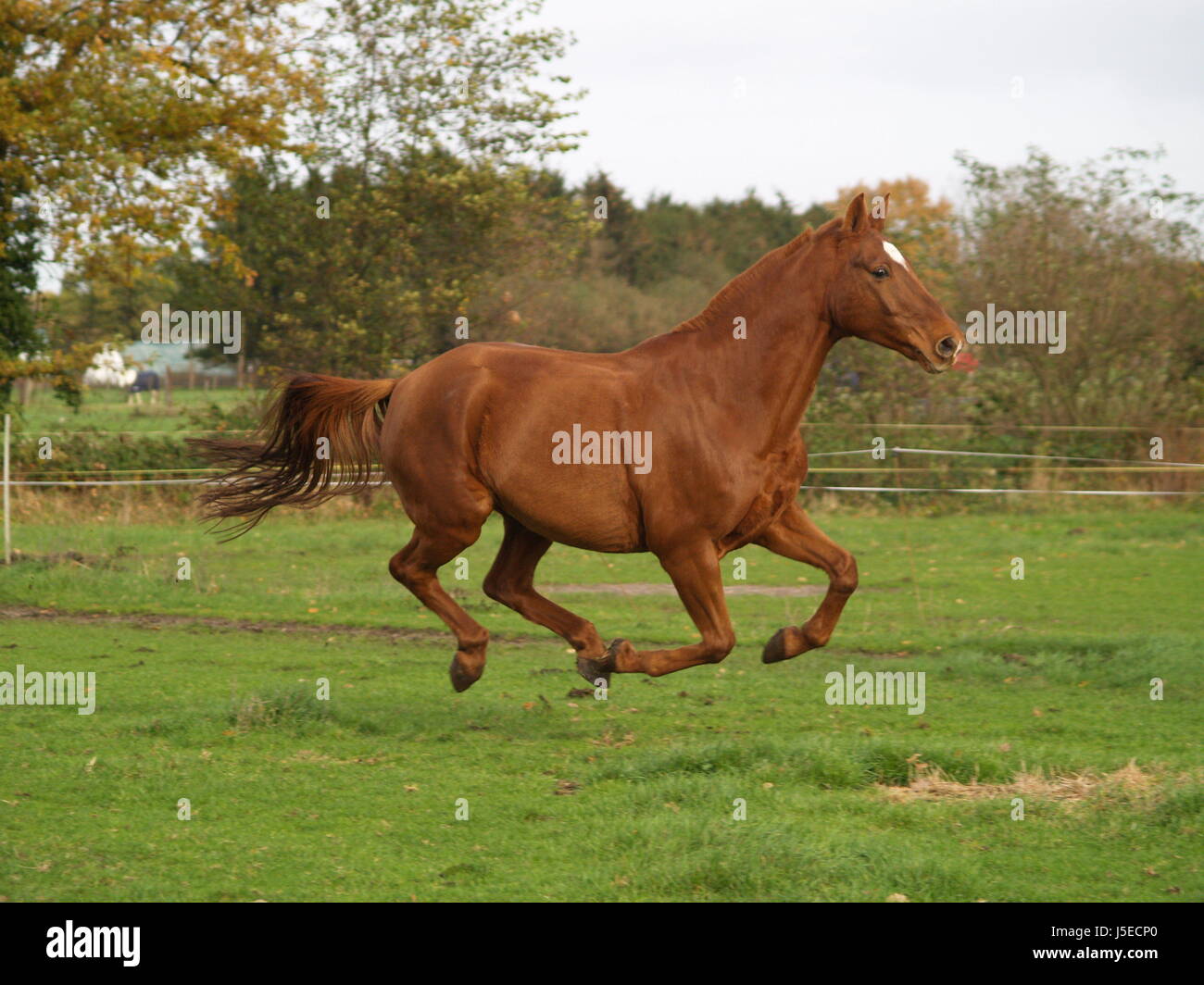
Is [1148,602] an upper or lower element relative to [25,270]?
lower

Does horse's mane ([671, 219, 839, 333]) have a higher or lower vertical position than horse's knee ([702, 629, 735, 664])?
higher

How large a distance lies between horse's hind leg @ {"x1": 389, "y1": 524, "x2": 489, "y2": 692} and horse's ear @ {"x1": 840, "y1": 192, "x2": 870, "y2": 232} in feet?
7.63

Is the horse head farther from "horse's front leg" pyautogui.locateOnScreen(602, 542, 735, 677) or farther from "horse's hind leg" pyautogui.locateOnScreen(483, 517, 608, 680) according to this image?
"horse's hind leg" pyautogui.locateOnScreen(483, 517, 608, 680)

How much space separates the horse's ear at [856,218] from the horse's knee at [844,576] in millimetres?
1554

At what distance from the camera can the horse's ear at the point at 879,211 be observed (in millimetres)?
6266

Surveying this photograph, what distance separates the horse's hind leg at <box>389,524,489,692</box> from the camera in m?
6.84

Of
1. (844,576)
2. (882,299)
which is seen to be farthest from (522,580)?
(882,299)

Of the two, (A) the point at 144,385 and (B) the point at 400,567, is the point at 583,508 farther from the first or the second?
(A) the point at 144,385

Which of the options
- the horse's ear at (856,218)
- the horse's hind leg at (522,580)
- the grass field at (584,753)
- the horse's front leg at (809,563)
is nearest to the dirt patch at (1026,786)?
the grass field at (584,753)

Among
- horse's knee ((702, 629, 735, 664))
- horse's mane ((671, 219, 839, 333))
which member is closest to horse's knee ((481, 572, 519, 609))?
horse's knee ((702, 629, 735, 664))

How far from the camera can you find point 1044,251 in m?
18.7
